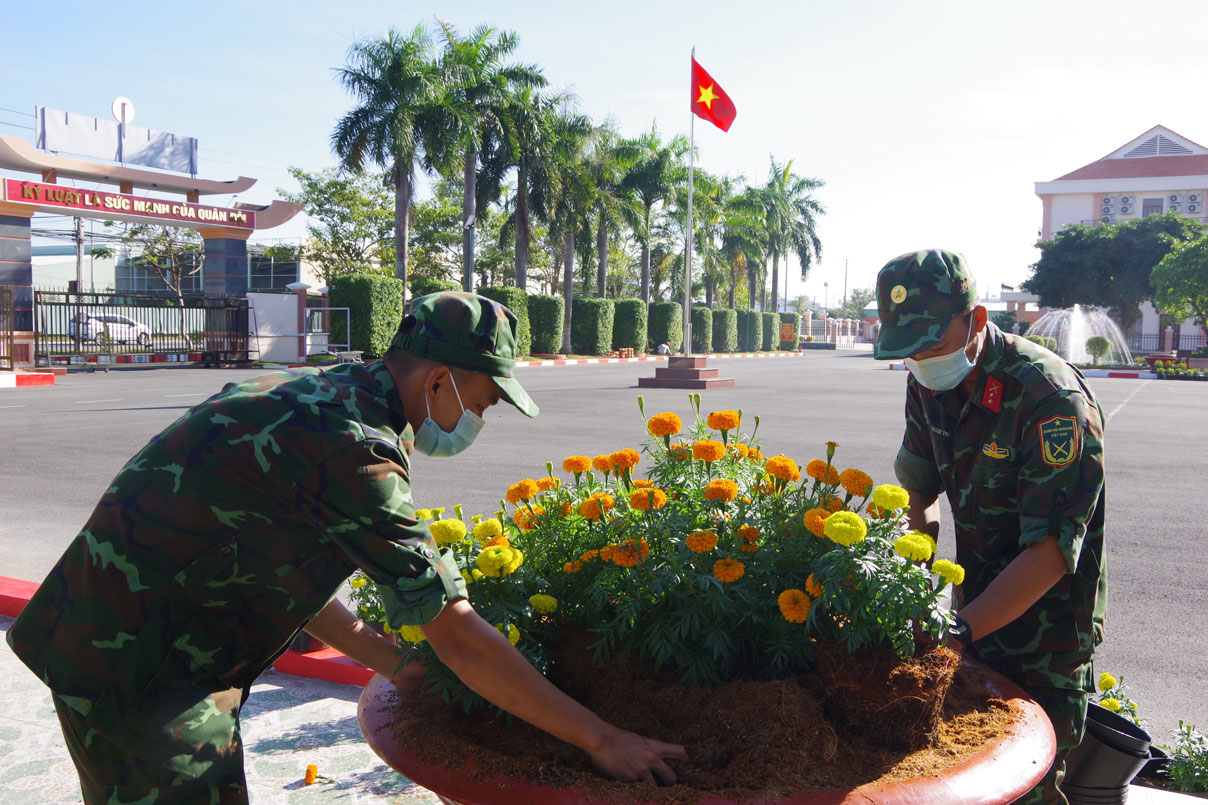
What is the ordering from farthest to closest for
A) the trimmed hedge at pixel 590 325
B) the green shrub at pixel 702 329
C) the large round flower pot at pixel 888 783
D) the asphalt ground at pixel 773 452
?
the green shrub at pixel 702 329 < the trimmed hedge at pixel 590 325 < the asphalt ground at pixel 773 452 < the large round flower pot at pixel 888 783

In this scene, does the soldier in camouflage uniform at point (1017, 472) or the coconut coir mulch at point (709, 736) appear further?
the soldier in camouflage uniform at point (1017, 472)

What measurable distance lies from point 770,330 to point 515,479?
50.2 m

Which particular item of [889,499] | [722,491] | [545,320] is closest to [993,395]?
[889,499]

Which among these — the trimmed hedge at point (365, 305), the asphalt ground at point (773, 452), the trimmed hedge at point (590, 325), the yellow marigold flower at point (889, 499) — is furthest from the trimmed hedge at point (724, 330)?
the yellow marigold flower at point (889, 499)

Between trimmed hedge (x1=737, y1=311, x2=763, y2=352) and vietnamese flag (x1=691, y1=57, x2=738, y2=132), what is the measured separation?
3136 centimetres


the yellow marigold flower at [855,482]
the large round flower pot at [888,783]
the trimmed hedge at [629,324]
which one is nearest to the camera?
the large round flower pot at [888,783]

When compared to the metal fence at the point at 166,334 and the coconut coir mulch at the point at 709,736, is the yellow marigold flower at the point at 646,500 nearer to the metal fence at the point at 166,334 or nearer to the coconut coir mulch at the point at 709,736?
the coconut coir mulch at the point at 709,736

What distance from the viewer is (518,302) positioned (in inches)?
1232

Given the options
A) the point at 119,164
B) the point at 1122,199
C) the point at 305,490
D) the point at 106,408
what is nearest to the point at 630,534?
the point at 305,490

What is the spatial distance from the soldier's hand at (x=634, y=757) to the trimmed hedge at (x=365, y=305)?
2728 cm

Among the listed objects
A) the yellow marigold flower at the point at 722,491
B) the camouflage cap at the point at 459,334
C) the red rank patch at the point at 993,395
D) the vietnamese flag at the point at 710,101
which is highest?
the vietnamese flag at the point at 710,101

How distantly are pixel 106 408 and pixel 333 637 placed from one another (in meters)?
13.7

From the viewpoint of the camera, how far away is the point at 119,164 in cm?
2695

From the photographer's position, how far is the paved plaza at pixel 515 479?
3.08 metres
